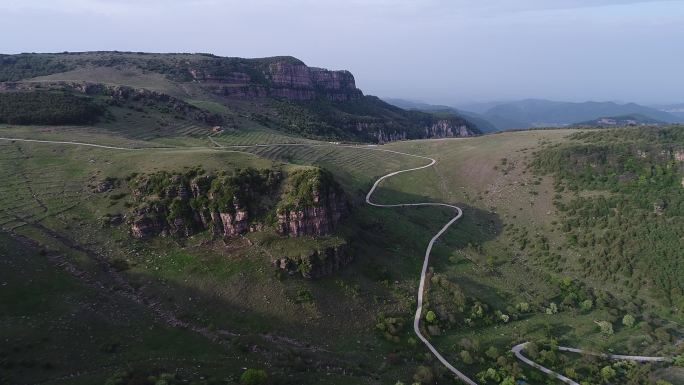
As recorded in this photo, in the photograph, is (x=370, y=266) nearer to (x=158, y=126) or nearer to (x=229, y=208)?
(x=229, y=208)

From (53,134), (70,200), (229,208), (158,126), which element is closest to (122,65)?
(158,126)

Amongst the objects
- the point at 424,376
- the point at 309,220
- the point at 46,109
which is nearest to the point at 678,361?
the point at 424,376

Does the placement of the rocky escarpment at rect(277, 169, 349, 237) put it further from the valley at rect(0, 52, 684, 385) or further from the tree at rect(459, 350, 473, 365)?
the tree at rect(459, 350, 473, 365)

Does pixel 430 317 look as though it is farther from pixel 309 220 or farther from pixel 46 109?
pixel 46 109

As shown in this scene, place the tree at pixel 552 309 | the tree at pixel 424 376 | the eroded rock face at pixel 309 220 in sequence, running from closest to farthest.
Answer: the tree at pixel 424 376 < the eroded rock face at pixel 309 220 < the tree at pixel 552 309

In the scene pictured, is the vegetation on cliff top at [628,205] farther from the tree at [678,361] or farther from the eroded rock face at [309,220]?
the eroded rock face at [309,220]

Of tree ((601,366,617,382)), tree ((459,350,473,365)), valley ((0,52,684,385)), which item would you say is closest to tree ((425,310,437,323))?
valley ((0,52,684,385))

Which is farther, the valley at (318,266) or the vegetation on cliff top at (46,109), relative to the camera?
the vegetation on cliff top at (46,109)

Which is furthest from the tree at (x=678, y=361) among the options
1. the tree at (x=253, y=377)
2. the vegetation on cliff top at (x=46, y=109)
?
the vegetation on cliff top at (x=46, y=109)
